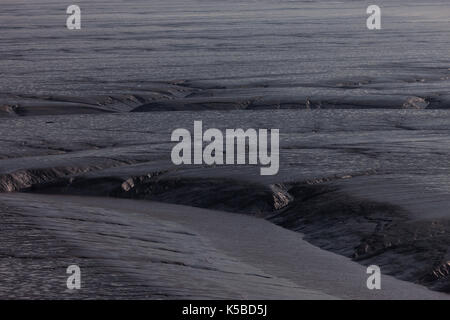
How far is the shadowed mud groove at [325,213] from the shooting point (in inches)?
221

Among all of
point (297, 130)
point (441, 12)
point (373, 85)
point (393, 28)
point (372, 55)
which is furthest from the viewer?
point (441, 12)

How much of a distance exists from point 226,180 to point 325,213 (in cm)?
108

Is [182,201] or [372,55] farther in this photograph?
[372,55]

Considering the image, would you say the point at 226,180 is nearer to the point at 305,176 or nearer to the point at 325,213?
the point at 305,176

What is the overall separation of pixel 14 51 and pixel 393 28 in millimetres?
9235

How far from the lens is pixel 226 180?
7566mm

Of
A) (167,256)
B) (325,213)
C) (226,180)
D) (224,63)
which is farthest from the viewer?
(224,63)


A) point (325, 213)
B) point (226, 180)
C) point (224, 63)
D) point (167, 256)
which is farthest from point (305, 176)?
point (224, 63)

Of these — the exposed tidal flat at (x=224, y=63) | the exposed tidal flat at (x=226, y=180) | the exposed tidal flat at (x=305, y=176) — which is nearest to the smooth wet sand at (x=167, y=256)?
the exposed tidal flat at (x=226, y=180)

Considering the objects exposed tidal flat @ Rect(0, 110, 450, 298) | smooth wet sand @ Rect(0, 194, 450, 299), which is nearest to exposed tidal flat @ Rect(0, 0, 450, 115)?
exposed tidal flat @ Rect(0, 110, 450, 298)

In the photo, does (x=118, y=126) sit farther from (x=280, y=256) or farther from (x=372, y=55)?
(x=372, y=55)

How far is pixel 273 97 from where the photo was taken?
40.4 feet
